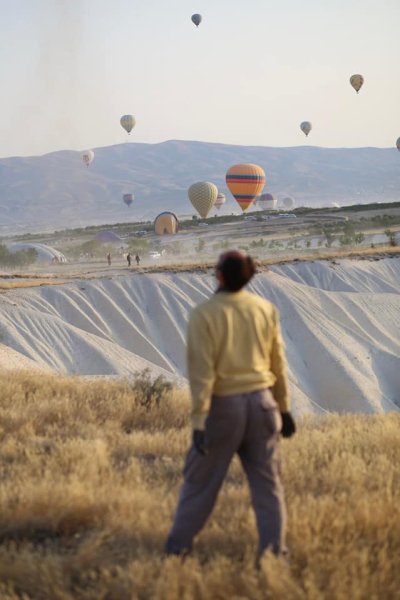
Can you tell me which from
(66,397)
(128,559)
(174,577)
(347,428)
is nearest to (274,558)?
(174,577)

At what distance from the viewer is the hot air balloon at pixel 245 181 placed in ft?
266

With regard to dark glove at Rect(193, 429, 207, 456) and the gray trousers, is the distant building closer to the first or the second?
the gray trousers

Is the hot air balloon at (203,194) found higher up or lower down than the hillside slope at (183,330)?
higher up

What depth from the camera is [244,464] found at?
5008mm

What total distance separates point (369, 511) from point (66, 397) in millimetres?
5884

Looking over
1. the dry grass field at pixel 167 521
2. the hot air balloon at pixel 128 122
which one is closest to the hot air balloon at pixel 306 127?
the hot air balloon at pixel 128 122

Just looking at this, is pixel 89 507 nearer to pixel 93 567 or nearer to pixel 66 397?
pixel 93 567

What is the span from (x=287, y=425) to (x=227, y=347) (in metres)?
0.77

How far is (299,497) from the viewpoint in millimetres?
6109

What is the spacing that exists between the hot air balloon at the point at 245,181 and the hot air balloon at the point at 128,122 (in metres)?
41.2

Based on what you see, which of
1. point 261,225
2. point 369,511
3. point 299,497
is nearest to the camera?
point 369,511

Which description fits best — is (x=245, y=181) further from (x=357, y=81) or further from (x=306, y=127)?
(x=306, y=127)

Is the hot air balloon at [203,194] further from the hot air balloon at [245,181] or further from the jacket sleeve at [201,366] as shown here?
the jacket sleeve at [201,366]

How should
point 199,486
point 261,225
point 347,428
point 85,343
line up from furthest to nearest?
point 261,225 → point 85,343 → point 347,428 → point 199,486
